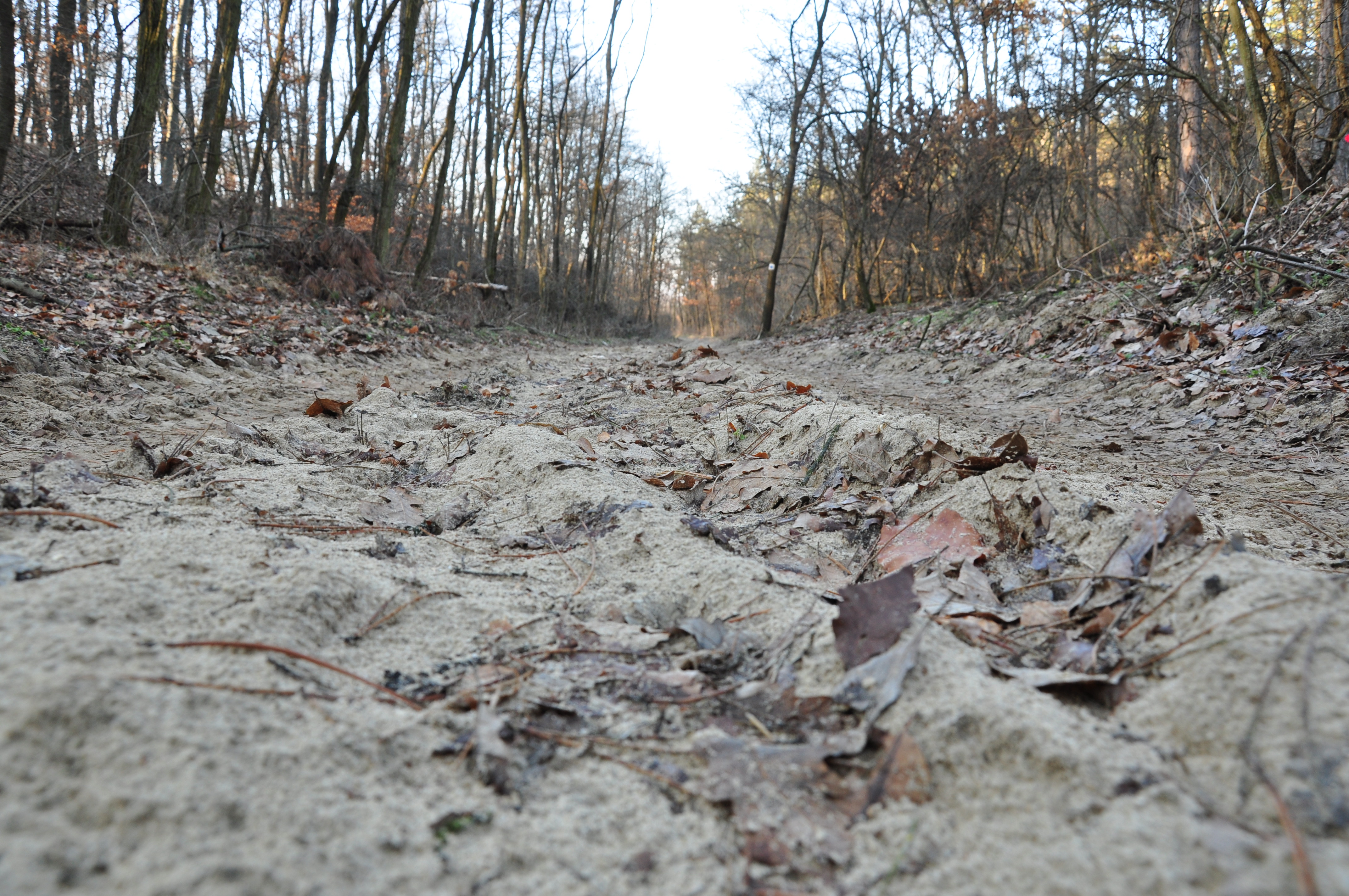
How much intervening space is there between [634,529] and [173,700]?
4.52 ft

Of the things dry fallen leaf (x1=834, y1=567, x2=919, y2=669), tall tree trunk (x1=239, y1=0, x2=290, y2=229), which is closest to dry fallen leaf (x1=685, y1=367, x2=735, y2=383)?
dry fallen leaf (x1=834, y1=567, x2=919, y2=669)

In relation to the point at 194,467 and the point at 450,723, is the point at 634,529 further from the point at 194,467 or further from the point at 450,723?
the point at 194,467

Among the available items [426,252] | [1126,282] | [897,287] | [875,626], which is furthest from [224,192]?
[875,626]

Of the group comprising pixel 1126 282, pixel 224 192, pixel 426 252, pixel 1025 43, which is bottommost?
pixel 1126 282

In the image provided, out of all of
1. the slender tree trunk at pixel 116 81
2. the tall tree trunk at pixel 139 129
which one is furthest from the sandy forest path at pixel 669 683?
the slender tree trunk at pixel 116 81

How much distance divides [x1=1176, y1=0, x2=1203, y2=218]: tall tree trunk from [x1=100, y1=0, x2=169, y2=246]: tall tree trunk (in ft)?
35.5

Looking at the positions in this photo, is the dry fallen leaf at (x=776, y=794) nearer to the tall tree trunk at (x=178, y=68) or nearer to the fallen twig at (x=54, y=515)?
the fallen twig at (x=54, y=515)

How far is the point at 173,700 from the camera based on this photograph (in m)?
1.01

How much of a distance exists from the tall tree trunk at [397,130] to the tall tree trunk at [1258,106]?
1021 centimetres

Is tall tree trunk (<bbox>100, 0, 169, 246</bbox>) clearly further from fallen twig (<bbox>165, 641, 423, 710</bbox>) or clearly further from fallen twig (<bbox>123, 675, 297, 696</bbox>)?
fallen twig (<bbox>123, 675, 297, 696</bbox>)

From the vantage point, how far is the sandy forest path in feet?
2.86

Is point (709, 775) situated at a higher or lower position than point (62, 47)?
lower

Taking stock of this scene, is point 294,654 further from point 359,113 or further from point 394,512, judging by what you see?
point 359,113

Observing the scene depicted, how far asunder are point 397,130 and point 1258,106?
10875 mm
